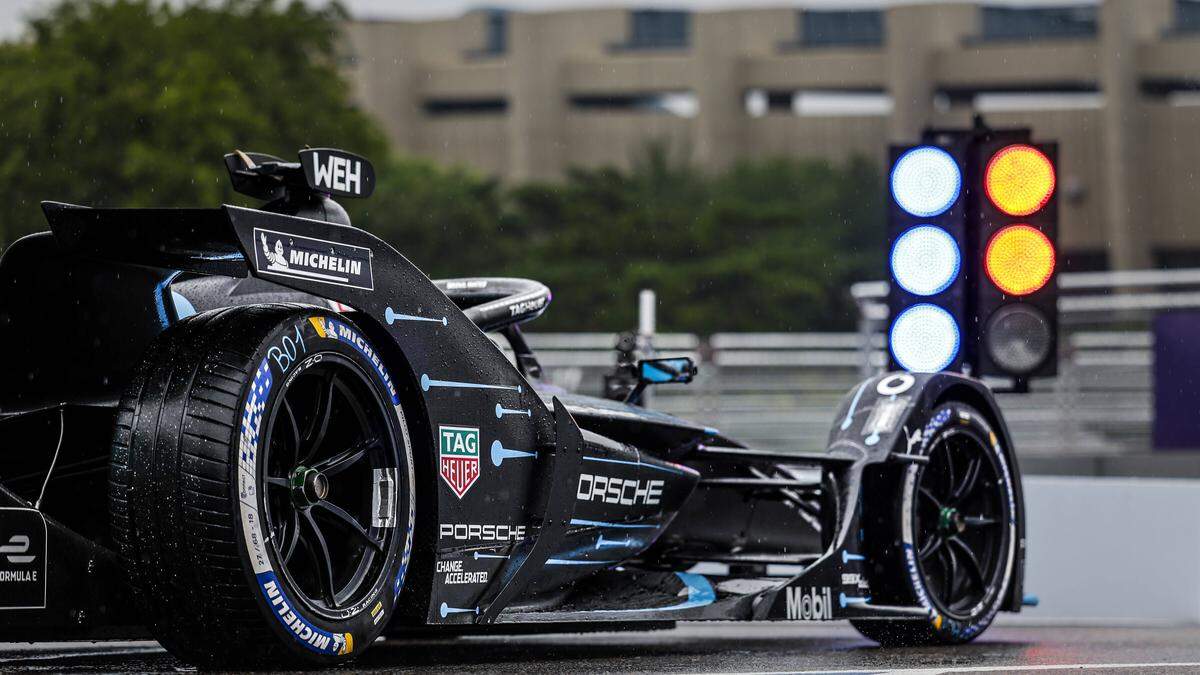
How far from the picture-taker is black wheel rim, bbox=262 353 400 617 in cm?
438

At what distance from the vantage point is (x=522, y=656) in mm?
5801

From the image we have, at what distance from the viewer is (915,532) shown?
6340 mm

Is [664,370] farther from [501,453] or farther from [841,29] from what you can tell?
[841,29]

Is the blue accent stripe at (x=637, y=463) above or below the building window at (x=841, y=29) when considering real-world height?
below

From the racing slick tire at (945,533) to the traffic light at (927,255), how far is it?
0.75 meters

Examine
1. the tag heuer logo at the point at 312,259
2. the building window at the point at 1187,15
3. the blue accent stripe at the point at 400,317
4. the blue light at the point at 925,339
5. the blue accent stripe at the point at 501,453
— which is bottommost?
the blue accent stripe at the point at 501,453

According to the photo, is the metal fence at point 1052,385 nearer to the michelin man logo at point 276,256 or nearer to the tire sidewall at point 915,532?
the tire sidewall at point 915,532

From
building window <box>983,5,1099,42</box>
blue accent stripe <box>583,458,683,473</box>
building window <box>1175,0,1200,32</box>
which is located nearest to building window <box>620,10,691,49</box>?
building window <box>983,5,1099,42</box>

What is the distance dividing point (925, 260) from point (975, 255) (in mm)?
209

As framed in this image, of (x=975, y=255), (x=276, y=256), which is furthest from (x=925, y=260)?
(x=276, y=256)

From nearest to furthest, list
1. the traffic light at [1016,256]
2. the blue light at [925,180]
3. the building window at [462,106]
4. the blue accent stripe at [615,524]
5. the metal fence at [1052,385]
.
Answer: the blue accent stripe at [615,524] → the traffic light at [1016,256] → the blue light at [925,180] → the metal fence at [1052,385] → the building window at [462,106]

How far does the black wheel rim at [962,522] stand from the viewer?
655cm

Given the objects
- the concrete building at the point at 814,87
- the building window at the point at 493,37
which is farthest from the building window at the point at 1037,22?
the building window at the point at 493,37

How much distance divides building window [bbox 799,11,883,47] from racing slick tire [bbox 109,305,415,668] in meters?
61.0
